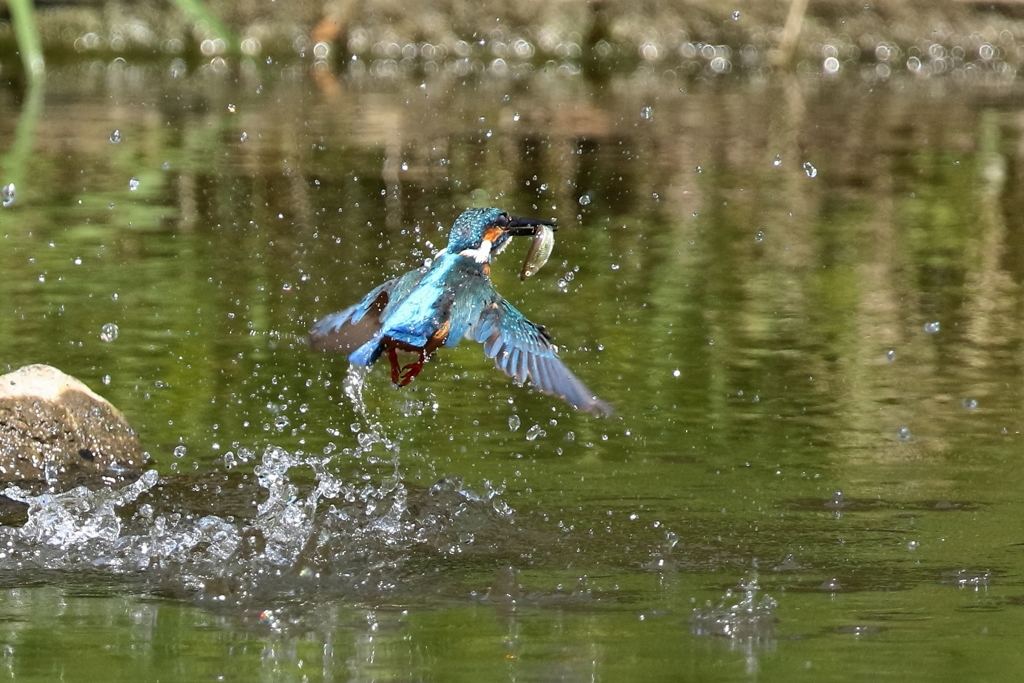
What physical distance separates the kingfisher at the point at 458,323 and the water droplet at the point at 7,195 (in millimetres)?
4516

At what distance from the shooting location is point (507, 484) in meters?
4.94

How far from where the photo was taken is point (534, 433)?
5.51 meters

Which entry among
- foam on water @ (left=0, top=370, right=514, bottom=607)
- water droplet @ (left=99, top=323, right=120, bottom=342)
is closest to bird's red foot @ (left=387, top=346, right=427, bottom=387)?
foam on water @ (left=0, top=370, right=514, bottom=607)

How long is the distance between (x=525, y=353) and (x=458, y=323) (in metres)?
0.19

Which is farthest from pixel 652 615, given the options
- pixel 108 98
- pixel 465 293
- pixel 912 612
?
pixel 108 98

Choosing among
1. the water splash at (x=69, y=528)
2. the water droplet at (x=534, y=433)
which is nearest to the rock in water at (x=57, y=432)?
the water splash at (x=69, y=528)

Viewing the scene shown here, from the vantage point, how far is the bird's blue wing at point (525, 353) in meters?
4.27

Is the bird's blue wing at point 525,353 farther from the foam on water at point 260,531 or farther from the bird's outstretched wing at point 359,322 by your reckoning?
the foam on water at point 260,531

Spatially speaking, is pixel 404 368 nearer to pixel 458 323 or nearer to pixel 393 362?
pixel 393 362

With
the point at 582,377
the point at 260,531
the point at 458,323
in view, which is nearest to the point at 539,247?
the point at 458,323

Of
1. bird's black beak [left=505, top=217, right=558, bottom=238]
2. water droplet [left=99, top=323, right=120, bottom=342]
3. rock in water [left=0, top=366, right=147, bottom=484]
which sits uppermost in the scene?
water droplet [left=99, top=323, right=120, bottom=342]

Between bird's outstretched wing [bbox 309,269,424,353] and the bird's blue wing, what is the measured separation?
0.23m

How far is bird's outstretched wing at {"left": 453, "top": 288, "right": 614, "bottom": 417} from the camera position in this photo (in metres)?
4.27

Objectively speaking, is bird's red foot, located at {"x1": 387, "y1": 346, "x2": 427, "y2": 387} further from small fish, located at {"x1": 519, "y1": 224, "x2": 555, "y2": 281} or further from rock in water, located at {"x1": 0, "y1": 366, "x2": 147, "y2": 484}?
rock in water, located at {"x1": 0, "y1": 366, "x2": 147, "y2": 484}
